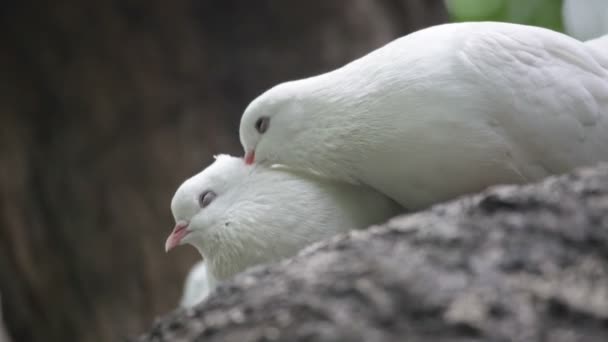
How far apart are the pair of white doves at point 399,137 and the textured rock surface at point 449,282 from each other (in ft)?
1.26

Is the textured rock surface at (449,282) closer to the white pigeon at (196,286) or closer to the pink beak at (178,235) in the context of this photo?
the pink beak at (178,235)

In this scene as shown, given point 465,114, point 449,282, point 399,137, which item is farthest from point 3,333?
point 449,282

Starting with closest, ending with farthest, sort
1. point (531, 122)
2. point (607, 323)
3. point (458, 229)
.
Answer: point (607, 323)
point (458, 229)
point (531, 122)

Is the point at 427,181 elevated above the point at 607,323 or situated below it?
above

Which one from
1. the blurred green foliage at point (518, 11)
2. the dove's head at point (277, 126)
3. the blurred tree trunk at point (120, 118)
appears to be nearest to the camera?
the dove's head at point (277, 126)

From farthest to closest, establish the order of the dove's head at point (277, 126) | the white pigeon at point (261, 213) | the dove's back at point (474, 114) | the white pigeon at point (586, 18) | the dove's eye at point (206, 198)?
1. the white pigeon at point (586, 18)
2. the dove's eye at point (206, 198)
3. the dove's head at point (277, 126)
4. the white pigeon at point (261, 213)
5. the dove's back at point (474, 114)

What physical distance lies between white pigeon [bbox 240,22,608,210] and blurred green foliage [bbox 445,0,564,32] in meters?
1.45

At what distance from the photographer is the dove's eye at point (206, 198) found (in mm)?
2311

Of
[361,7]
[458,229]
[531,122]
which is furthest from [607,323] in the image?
[361,7]

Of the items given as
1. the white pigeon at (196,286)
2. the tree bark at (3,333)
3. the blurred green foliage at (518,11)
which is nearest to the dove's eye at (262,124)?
the blurred green foliage at (518,11)

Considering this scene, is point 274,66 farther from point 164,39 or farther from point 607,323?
point 607,323

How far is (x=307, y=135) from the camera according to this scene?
7.12 ft

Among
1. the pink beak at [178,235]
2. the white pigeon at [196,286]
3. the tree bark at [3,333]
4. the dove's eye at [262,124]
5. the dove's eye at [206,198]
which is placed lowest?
the tree bark at [3,333]

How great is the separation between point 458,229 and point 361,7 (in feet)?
12.7
